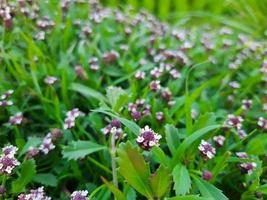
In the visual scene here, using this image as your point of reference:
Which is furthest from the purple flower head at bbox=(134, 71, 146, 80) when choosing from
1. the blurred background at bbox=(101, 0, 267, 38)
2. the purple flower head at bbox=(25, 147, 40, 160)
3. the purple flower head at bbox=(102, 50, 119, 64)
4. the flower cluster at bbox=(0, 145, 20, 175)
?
the blurred background at bbox=(101, 0, 267, 38)

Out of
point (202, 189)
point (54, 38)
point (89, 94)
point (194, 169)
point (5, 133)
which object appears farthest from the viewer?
point (54, 38)

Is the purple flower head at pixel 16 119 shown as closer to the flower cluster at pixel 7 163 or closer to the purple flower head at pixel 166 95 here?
the flower cluster at pixel 7 163

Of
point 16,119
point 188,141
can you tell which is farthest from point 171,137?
point 16,119

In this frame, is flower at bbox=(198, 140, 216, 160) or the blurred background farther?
the blurred background

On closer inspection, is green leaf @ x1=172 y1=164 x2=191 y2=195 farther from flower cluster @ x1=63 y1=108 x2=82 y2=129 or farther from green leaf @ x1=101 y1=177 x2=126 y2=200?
flower cluster @ x1=63 y1=108 x2=82 y2=129

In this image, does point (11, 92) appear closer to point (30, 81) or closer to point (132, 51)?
point (30, 81)

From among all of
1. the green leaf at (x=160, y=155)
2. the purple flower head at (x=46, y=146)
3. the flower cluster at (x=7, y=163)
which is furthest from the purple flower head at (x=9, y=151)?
the green leaf at (x=160, y=155)

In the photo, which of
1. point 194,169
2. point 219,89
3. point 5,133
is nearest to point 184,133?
point 194,169
